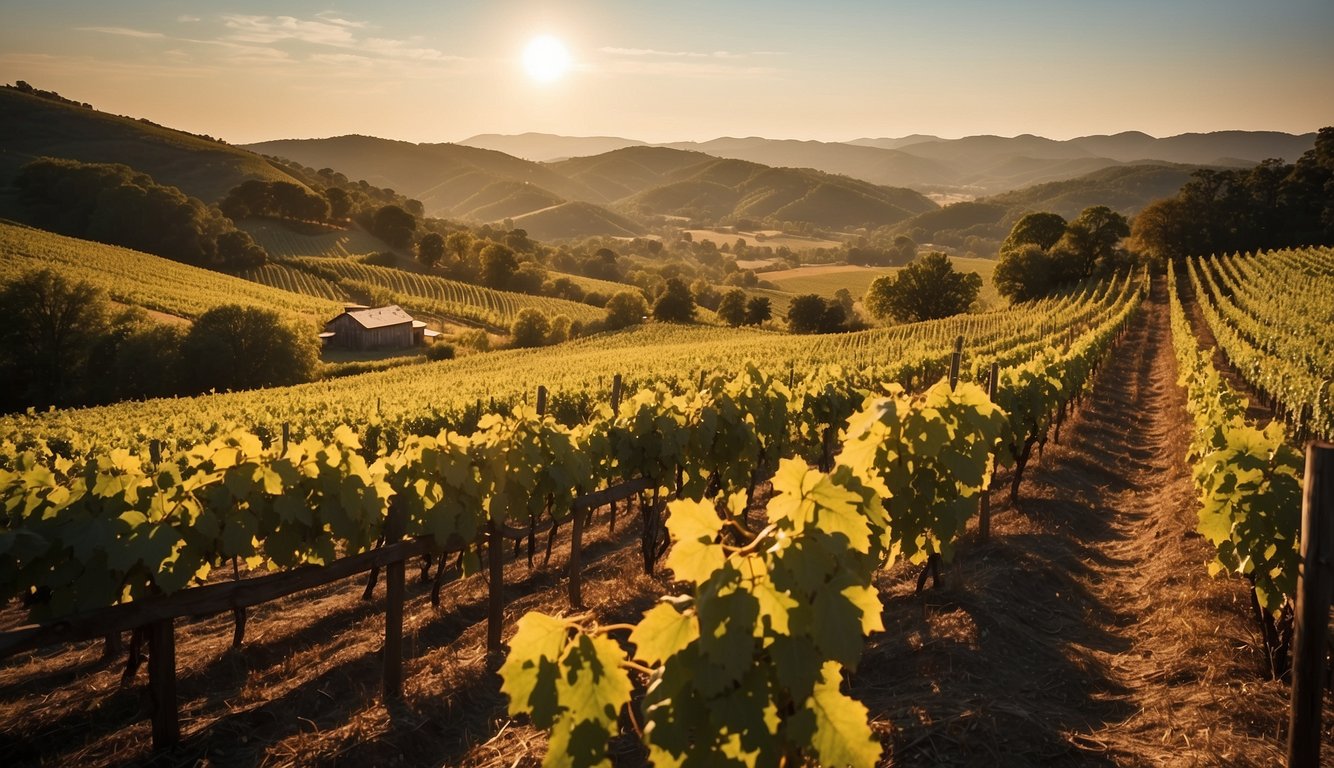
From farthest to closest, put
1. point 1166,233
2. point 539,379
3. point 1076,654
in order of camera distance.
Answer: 1. point 1166,233
2. point 539,379
3. point 1076,654

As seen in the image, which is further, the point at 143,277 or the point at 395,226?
the point at 395,226

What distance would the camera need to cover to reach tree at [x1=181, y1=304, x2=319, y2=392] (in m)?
43.1

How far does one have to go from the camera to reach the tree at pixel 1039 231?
74.1 m

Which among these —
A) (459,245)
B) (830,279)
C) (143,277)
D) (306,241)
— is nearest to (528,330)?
(143,277)

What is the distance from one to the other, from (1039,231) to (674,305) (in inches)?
1484

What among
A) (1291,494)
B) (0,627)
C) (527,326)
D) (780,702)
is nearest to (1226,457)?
(1291,494)

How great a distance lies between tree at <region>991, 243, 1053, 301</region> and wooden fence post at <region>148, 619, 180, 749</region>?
227 ft

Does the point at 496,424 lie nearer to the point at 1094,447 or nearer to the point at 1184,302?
the point at 1094,447

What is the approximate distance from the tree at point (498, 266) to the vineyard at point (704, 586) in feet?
261

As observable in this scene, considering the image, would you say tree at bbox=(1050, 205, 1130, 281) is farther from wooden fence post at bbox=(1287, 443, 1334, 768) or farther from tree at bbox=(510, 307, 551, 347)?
wooden fence post at bbox=(1287, 443, 1334, 768)

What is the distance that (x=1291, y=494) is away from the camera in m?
5.27

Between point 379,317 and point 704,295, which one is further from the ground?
point 704,295

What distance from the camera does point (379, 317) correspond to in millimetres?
59281

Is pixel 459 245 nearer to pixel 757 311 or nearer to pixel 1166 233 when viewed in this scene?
pixel 757 311
